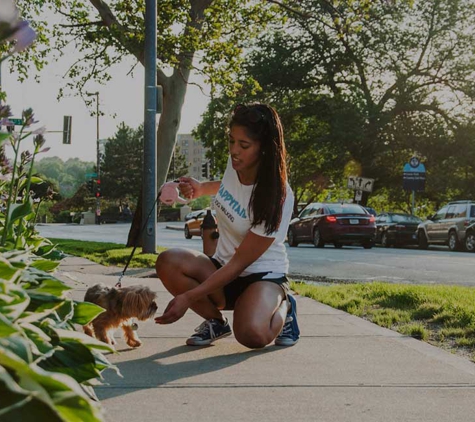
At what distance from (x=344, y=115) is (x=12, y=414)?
38.7 meters

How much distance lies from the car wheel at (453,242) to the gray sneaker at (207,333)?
919 inches

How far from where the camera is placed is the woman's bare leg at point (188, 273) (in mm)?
5258

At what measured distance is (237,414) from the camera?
3385 millimetres

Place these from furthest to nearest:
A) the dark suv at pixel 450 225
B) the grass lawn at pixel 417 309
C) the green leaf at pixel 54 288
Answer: the dark suv at pixel 450 225 < the grass lawn at pixel 417 309 < the green leaf at pixel 54 288

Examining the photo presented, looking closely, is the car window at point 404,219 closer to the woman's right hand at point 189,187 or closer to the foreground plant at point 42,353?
the woman's right hand at point 189,187

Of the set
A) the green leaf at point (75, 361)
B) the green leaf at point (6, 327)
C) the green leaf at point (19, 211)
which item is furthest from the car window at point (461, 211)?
the green leaf at point (6, 327)

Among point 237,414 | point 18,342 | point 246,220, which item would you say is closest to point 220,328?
point 246,220

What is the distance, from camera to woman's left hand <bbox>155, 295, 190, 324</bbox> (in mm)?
4113

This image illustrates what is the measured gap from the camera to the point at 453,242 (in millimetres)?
27828

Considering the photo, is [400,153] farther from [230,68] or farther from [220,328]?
→ [220,328]

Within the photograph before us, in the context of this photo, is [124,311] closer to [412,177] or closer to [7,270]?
[7,270]

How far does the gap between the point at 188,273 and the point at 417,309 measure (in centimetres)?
273

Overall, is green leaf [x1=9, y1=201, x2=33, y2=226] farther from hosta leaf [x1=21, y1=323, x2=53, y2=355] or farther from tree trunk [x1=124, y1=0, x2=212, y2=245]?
tree trunk [x1=124, y1=0, x2=212, y2=245]

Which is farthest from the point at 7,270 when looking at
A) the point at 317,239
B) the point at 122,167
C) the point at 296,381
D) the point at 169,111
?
the point at 122,167
